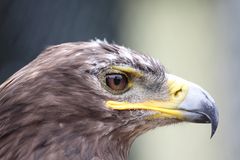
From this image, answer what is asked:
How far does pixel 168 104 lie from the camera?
4477 millimetres

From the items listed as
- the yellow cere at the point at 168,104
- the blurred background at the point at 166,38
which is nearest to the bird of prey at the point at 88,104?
the yellow cere at the point at 168,104

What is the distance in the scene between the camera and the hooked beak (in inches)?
174

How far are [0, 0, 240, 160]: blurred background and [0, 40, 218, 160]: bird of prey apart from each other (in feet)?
5.85

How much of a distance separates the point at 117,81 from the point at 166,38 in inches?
154

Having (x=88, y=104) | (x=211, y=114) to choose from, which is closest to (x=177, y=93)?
(x=211, y=114)

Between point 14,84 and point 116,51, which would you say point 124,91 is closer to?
point 116,51

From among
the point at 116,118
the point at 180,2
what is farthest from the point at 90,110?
the point at 180,2

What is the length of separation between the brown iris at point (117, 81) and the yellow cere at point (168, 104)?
6cm

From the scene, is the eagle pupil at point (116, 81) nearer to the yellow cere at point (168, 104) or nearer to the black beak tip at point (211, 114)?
the yellow cere at point (168, 104)

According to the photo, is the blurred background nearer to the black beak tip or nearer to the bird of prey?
the bird of prey

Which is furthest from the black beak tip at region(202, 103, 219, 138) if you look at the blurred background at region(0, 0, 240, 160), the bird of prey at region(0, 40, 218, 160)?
the blurred background at region(0, 0, 240, 160)

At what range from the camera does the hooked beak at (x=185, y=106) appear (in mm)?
4430

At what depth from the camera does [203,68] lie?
8.07 meters

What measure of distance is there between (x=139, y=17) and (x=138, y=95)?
3368mm
